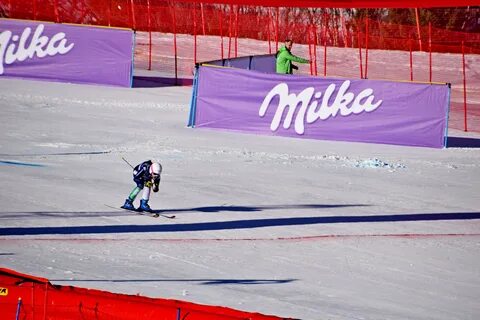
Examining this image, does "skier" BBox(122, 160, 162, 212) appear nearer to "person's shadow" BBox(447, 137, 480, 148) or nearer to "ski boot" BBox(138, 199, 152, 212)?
"ski boot" BBox(138, 199, 152, 212)

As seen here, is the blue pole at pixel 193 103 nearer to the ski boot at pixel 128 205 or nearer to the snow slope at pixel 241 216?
the snow slope at pixel 241 216

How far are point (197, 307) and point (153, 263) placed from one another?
4571mm

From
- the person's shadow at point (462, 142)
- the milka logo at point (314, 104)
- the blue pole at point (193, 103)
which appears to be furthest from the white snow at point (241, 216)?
the milka logo at point (314, 104)

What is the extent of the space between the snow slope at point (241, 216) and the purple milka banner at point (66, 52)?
7.47 feet

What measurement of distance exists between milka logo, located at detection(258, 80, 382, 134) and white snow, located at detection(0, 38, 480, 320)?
62 centimetres

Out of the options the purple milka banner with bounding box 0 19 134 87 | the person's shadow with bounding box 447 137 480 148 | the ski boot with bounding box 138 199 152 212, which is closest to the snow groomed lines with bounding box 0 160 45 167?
the ski boot with bounding box 138 199 152 212

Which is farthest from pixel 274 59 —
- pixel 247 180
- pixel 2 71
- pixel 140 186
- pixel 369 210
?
pixel 140 186

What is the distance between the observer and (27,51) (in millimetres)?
29328

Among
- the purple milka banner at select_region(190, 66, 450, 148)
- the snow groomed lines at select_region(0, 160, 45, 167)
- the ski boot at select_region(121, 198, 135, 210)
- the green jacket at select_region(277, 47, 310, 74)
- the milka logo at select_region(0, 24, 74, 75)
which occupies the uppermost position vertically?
the milka logo at select_region(0, 24, 74, 75)

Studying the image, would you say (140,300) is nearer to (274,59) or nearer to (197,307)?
(197,307)

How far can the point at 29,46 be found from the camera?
2922 cm

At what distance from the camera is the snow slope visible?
41.7ft

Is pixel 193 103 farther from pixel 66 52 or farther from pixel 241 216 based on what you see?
pixel 241 216

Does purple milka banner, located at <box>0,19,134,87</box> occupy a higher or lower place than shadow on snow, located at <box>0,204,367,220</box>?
higher
